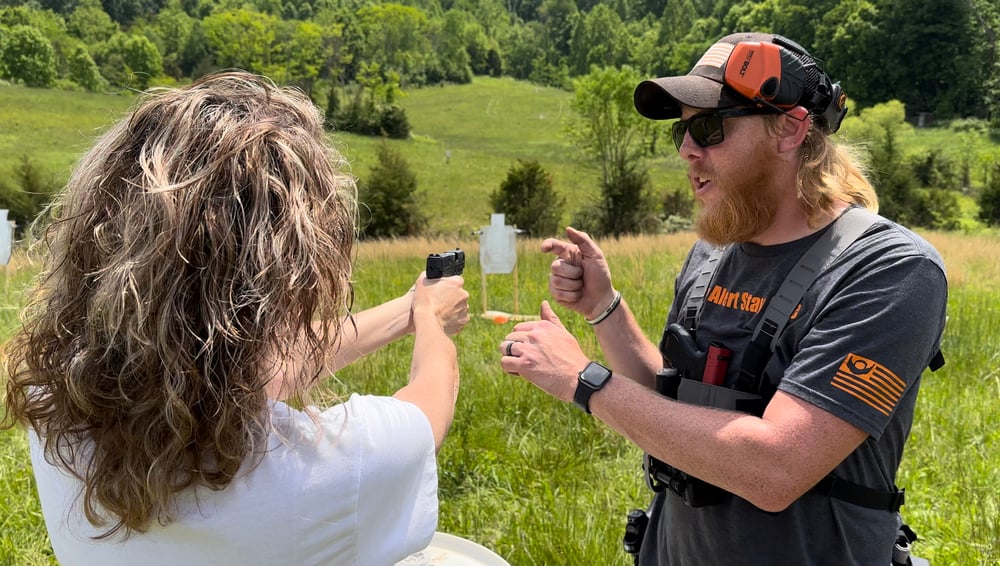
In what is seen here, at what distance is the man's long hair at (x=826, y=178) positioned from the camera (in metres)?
1.58

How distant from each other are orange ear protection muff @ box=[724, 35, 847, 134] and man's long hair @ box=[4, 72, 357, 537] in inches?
40.8

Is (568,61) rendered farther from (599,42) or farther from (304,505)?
(304,505)

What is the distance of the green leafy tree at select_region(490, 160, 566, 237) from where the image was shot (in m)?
22.2

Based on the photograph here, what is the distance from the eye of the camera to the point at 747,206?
1.64 metres

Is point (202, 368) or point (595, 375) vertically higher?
point (202, 368)

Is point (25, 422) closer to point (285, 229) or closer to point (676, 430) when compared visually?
point (285, 229)

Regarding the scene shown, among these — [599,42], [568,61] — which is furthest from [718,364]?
[599,42]

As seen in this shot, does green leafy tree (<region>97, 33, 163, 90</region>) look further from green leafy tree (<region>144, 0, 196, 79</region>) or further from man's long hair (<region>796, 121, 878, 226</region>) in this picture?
man's long hair (<region>796, 121, 878, 226</region>)

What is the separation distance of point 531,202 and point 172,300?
2153 cm

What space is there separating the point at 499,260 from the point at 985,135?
172 feet

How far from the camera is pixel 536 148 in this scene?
50438 millimetres

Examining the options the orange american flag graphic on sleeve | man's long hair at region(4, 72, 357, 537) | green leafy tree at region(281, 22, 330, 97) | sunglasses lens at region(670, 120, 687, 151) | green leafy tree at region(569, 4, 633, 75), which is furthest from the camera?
green leafy tree at region(569, 4, 633, 75)

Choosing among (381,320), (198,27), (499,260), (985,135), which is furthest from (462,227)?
(198,27)

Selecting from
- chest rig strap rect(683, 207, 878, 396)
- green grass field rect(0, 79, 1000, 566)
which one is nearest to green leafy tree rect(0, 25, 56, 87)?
green grass field rect(0, 79, 1000, 566)
